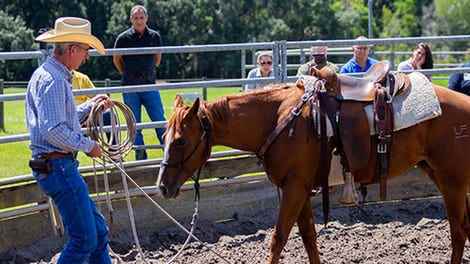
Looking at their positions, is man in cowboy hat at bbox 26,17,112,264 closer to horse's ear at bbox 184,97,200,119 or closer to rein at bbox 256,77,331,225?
horse's ear at bbox 184,97,200,119

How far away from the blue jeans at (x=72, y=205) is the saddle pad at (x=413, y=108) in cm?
259

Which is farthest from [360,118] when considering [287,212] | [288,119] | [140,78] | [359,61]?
[359,61]

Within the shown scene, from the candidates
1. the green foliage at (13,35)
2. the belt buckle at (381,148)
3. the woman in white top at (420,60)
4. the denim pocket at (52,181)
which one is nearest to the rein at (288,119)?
the belt buckle at (381,148)

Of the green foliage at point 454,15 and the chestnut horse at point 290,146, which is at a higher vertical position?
the chestnut horse at point 290,146

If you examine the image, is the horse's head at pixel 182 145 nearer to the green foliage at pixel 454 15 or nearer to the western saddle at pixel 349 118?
the western saddle at pixel 349 118

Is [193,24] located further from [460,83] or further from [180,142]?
[180,142]

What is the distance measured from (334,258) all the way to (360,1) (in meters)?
67.0

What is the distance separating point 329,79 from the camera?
7078 mm

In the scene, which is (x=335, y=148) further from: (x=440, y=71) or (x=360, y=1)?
(x=360, y=1)

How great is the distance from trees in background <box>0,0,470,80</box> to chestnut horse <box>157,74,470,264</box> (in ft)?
81.1

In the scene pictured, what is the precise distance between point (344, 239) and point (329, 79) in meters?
2.19

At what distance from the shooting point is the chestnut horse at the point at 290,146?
6676mm

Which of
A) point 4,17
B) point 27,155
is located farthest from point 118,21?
point 27,155

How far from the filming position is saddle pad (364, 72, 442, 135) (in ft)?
23.6
